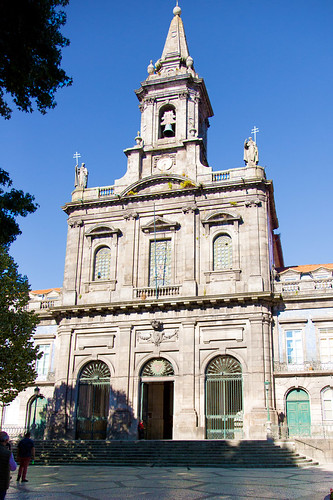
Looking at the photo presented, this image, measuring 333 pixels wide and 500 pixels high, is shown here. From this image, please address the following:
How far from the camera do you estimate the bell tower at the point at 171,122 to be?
1229 inches

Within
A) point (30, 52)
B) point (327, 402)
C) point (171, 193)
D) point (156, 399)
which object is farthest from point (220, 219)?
point (30, 52)

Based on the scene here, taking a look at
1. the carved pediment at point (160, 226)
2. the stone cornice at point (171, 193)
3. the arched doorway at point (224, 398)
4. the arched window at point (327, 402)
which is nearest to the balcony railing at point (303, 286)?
the arched doorway at point (224, 398)

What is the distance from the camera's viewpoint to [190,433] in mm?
25078

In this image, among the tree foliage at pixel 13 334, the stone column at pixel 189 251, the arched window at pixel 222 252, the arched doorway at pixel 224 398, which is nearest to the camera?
the tree foliage at pixel 13 334

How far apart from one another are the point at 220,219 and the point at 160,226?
3.28 metres

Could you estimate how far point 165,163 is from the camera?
103ft

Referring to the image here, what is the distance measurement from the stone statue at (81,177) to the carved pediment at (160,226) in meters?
5.33

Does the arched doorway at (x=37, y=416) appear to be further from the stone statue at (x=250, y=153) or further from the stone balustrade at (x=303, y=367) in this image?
the stone statue at (x=250, y=153)

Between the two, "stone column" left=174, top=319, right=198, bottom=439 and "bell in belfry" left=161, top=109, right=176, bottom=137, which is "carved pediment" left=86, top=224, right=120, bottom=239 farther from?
"bell in belfry" left=161, top=109, right=176, bottom=137

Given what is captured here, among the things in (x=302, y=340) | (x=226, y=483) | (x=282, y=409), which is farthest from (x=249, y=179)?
(x=226, y=483)

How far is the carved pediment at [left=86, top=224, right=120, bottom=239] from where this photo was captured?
3050 centimetres

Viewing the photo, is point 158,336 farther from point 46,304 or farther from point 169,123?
point 169,123

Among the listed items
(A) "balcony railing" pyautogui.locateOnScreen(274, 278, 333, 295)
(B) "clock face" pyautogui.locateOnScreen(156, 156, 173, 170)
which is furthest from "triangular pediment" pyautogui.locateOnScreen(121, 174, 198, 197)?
(A) "balcony railing" pyautogui.locateOnScreen(274, 278, 333, 295)

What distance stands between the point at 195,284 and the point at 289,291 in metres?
4.72
